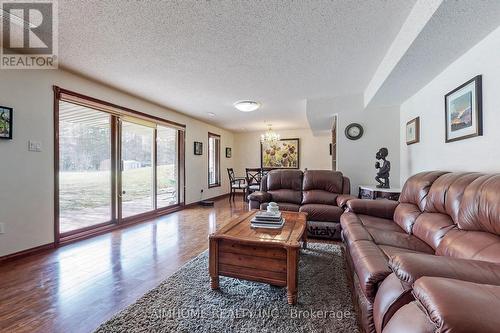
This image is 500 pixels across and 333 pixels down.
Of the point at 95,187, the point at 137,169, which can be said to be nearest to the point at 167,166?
the point at 137,169

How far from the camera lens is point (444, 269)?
0.96m

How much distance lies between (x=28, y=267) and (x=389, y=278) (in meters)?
3.23

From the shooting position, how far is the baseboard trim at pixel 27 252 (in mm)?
2427

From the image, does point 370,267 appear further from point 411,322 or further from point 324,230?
point 324,230

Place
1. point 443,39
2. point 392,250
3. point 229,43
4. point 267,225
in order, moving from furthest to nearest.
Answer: point 229,43 < point 267,225 < point 443,39 < point 392,250

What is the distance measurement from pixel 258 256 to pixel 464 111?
2343 mm

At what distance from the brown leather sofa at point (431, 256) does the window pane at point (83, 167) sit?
11.8 feet

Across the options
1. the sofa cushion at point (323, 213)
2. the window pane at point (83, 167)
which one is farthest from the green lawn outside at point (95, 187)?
the sofa cushion at point (323, 213)

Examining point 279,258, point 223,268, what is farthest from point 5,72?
point 279,258

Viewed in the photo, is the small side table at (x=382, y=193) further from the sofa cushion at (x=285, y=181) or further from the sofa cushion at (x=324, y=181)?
the sofa cushion at (x=285, y=181)

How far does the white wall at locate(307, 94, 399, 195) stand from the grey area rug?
104 inches

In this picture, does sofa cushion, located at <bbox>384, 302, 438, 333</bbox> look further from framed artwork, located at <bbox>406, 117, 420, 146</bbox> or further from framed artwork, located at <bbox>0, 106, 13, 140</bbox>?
framed artwork, located at <bbox>0, 106, 13, 140</bbox>

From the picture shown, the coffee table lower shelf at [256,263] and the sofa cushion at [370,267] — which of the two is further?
the coffee table lower shelf at [256,263]

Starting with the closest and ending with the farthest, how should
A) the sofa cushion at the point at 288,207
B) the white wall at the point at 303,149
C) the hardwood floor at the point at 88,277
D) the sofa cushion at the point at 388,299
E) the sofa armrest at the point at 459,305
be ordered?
the sofa armrest at the point at 459,305 → the sofa cushion at the point at 388,299 → the hardwood floor at the point at 88,277 → the sofa cushion at the point at 288,207 → the white wall at the point at 303,149
